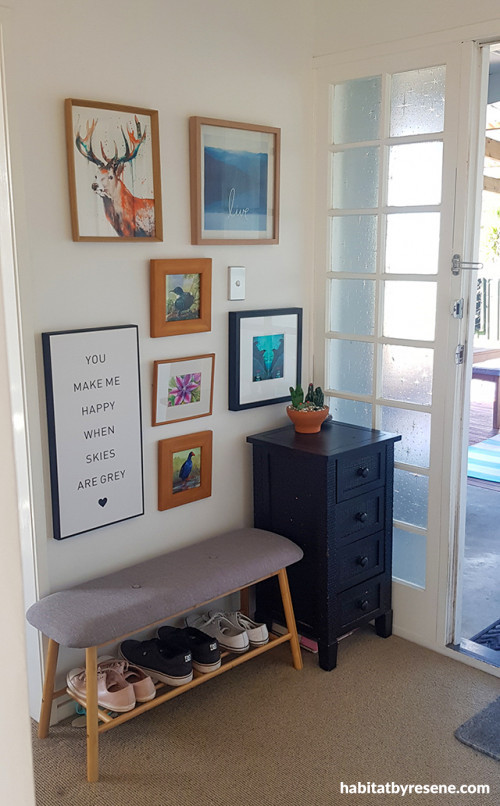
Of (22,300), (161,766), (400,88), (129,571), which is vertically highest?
(400,88)

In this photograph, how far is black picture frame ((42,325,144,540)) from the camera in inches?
91.9

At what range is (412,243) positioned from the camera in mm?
2809

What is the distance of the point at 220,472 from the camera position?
2.92 meters

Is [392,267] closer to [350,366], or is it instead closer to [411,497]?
[350,366]

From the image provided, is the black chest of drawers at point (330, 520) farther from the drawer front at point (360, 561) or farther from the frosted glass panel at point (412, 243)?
Answer: the frosted glass panel at point (412, 243)

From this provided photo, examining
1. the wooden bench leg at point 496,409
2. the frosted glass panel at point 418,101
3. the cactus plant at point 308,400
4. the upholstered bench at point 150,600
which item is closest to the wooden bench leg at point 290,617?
the upholstered bench at point 150,600

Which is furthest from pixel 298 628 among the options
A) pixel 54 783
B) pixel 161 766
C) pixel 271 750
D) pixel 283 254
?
pixel 283 254

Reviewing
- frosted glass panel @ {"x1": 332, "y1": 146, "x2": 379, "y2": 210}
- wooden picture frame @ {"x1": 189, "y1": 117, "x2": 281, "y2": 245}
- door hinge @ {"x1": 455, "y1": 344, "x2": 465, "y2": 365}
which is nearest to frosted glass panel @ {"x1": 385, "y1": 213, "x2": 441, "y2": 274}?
frosted glass panel @ {"x1": 332, "y1": 146, "x2": 379, "y2": 210}

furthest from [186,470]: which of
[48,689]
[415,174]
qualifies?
[415,174]

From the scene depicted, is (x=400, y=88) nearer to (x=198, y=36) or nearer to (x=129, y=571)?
(x=198, y=36)

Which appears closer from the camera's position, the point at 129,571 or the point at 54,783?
the point at 54,783

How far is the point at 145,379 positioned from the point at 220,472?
52 centimetres

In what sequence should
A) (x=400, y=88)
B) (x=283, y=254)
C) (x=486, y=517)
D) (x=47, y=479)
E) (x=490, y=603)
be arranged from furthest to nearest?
(x=486, y=517) < (x=490, y=603) < (x=283, y=254) < (x=400, y=88) < (x=47, y=479)

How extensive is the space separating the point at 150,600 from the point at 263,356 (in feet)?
3.50
